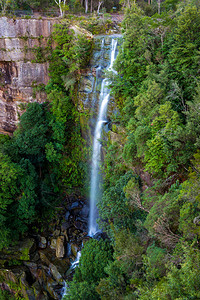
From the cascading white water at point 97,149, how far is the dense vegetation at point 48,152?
4.19 feet

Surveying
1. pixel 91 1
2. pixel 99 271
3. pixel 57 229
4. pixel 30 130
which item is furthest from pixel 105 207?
pixel 91 1

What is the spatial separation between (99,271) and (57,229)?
6.86m

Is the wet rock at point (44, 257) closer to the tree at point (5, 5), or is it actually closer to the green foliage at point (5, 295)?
the green foliage at point (5, 295)

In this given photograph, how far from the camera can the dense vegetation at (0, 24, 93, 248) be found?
15773 mm

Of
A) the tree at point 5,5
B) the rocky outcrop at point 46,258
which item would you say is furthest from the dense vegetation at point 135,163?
the tree at point 5,5

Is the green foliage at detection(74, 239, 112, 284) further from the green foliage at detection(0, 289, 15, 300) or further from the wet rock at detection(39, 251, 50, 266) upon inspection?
the green foliage at detection(0, 289, 15, 300)

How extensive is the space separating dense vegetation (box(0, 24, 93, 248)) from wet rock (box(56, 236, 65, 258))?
8.35 feet

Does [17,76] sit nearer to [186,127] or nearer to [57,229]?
[57,229]

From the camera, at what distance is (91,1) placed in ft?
88.9

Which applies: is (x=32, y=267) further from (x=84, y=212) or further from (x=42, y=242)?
(x=84, y=212)

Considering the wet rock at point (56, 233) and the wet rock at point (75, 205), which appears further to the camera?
the wet rock at point (75, 205)

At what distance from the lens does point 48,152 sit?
1827cm

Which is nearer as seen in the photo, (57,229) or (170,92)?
(170,92)

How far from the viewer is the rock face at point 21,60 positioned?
18984 mm
